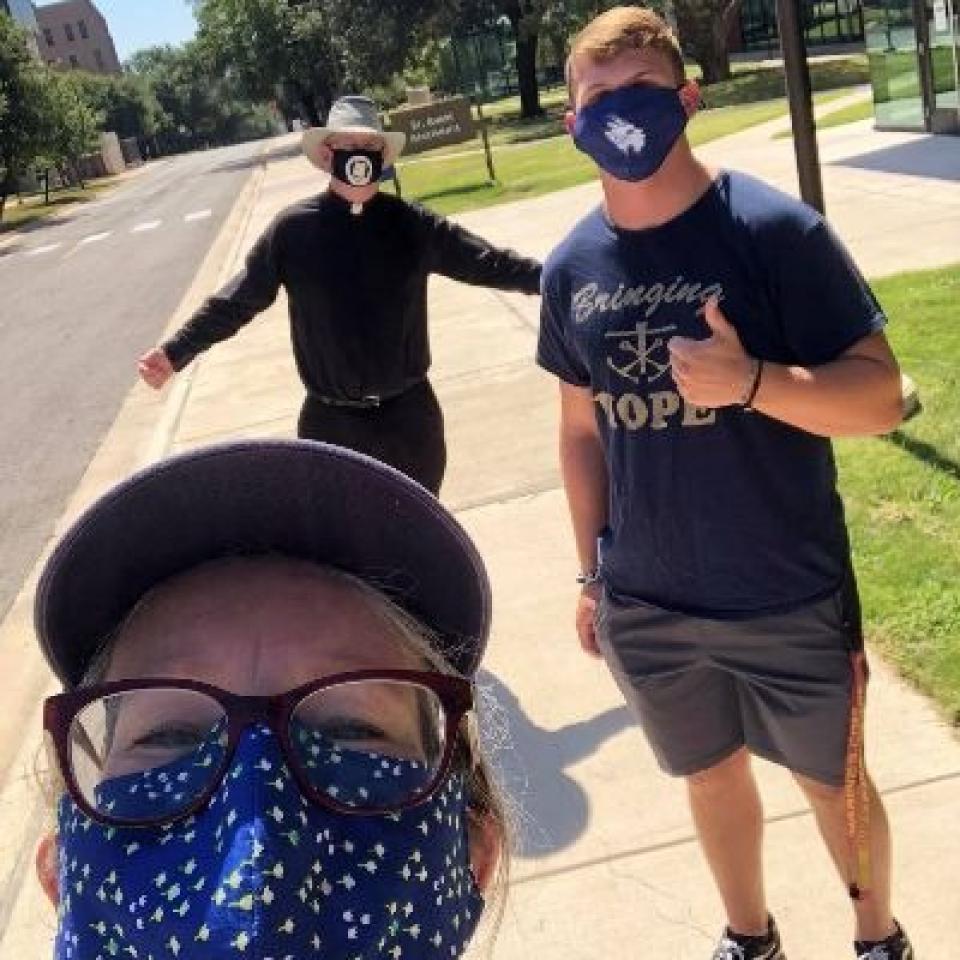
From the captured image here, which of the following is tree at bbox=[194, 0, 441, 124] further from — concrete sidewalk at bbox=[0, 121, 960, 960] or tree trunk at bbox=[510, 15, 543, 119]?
concrete sidewalk at bbox=[0, 121, 960, 960]

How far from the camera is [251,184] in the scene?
38.3 m

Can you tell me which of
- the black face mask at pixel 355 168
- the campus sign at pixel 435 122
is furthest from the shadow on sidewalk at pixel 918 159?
the black face mask at pixel 355 168

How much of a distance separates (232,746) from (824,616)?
4.36 feet

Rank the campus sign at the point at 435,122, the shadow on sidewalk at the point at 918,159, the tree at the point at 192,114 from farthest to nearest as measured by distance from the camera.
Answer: the tree at the point at 192,114 → the campus sign at the point at 435,122 → the shadow on sidewalk at the point at 918,159

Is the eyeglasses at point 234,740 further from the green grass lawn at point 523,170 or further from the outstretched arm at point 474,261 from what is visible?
the green grass lawn at point 523,170

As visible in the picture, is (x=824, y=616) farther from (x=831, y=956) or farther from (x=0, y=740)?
(x=0, y=740)

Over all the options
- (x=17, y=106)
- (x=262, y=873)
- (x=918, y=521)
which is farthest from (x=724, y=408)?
(x=17, y=106)

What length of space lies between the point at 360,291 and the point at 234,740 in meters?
2.62

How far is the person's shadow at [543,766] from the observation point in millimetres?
3201

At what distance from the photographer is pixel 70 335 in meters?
15.2

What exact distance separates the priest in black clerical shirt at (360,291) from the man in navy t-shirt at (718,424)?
135 centimetres

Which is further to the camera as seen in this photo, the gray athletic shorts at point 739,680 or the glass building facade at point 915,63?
the glass building facade at point 915,63

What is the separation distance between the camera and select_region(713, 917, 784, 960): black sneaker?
8.30 ft

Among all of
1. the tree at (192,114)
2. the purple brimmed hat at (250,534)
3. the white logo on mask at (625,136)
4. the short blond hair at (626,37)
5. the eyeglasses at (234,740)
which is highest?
the short blond hair at (626,37)
